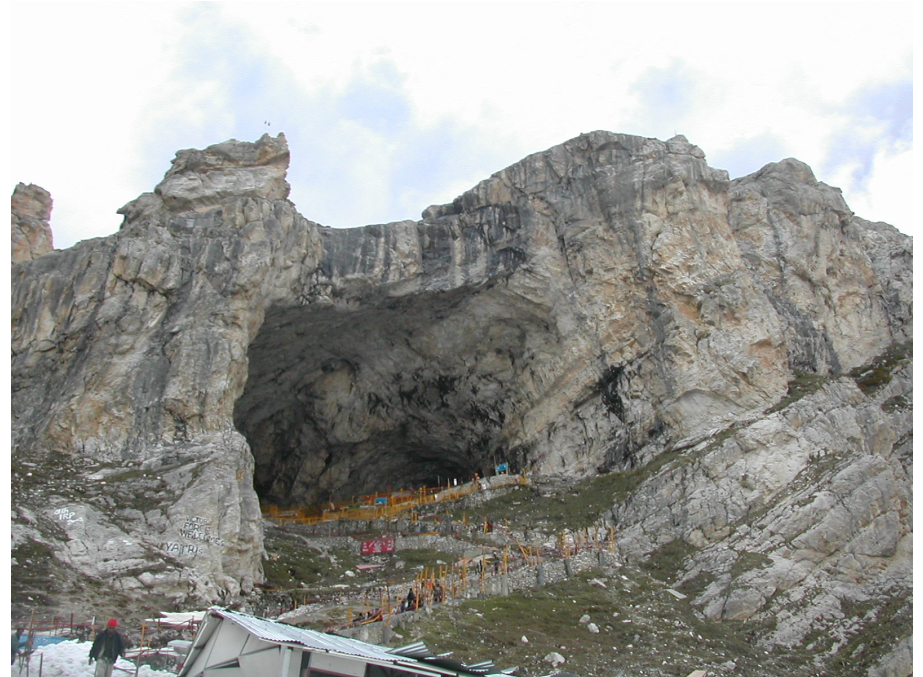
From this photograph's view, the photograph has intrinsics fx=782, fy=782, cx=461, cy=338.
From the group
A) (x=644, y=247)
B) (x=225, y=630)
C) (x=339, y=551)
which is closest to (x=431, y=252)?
(x=644, y=247)

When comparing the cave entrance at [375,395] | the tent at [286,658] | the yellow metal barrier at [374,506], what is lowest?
the tent at [286,658]

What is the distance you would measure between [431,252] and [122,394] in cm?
1526

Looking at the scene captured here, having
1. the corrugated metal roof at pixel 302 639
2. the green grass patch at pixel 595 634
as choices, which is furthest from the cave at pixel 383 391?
the corrugated metal roof at pixel 302 639

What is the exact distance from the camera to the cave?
122ft

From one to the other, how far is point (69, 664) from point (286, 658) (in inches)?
212

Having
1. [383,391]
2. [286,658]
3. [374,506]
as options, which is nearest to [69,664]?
[286,658]

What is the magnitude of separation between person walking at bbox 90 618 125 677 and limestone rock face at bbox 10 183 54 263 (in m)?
41.1

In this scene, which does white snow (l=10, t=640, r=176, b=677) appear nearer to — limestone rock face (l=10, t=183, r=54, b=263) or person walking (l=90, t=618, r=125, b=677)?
person walking (l=90, t=618, r=125, b=677)

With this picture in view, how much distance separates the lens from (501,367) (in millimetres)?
39156

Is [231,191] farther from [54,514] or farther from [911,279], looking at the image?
[911,279]

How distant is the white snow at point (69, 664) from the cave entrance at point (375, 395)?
71.6 feet

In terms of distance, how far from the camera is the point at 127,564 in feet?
71.9

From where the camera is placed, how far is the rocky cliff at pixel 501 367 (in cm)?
2519

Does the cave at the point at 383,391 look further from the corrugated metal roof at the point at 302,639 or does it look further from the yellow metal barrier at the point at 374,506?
the corrugated metal roof at the point at 302,639
